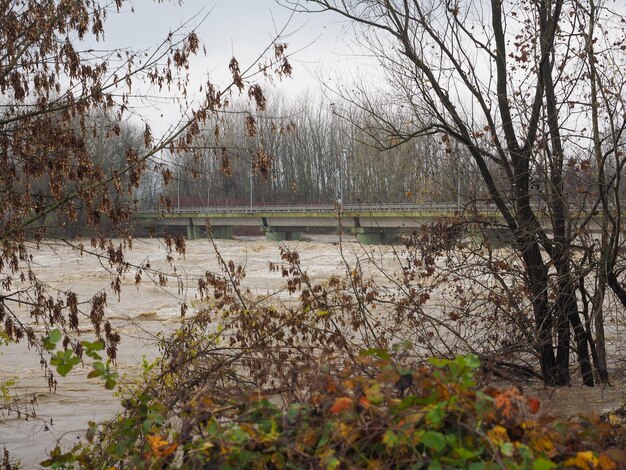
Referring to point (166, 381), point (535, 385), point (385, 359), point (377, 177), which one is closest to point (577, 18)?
point (535, 385)

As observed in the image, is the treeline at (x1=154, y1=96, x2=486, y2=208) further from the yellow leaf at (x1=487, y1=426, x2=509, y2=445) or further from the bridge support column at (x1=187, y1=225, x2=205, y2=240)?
the bridge support column at (x1=187, y1=225, x2=205, y2=240)

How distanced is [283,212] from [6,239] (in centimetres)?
5122

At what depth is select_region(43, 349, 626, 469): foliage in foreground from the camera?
104 inches

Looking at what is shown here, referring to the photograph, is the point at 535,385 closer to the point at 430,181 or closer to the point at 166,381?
the point at 430,181

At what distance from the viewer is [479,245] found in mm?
10945

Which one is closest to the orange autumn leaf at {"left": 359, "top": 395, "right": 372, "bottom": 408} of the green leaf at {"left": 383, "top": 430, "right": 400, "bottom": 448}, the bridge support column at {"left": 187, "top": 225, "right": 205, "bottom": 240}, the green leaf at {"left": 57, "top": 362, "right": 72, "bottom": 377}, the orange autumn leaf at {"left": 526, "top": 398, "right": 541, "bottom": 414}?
the green leaf at {"left": 383, "top": 430, "right": 400, "bottom": 448}

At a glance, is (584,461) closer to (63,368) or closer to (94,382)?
(63,368)

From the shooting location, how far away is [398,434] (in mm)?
2676

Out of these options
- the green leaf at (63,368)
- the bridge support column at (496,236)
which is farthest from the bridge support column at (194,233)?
the green leaf at (63,368)

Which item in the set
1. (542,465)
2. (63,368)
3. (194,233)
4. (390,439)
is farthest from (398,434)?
(194,233)

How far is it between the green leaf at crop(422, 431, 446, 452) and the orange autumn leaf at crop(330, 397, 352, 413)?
0.30 meters

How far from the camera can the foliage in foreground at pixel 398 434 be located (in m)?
2.63

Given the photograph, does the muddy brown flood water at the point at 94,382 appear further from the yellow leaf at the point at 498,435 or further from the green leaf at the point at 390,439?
the green leaf at the point at 390,439

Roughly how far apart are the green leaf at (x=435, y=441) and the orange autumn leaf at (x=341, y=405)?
301mm
